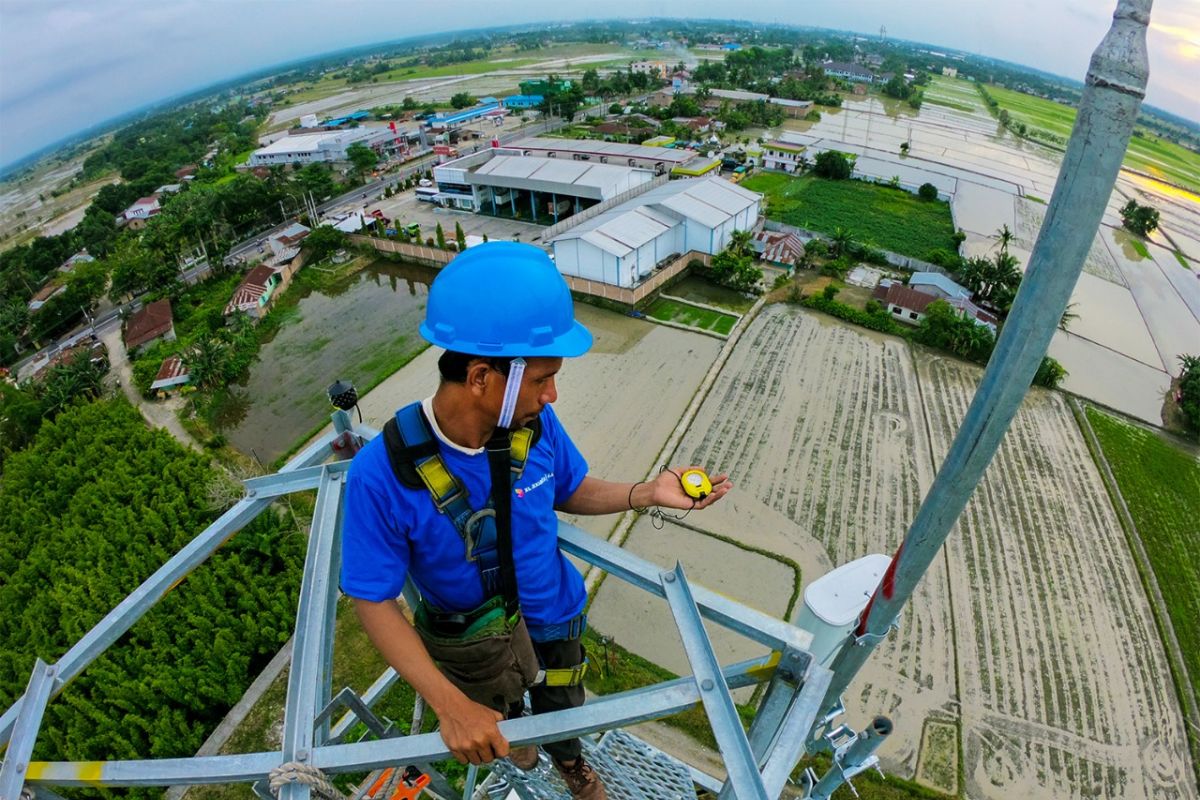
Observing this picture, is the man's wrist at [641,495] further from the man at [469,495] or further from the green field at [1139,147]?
the green field at [1139,147]

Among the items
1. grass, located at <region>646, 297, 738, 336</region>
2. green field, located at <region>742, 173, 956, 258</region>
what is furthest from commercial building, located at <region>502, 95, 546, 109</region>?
grass, located at <region>646, 297, 738, 336</region>

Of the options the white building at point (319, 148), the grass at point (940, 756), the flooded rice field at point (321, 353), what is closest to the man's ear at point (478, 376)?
the grass at point (940, 756)

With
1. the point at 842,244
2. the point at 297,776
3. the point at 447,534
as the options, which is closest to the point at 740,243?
the point at 842,244

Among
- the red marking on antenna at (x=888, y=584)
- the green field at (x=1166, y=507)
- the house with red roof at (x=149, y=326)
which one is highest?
the red marking on antenna at (x=888, y=584)

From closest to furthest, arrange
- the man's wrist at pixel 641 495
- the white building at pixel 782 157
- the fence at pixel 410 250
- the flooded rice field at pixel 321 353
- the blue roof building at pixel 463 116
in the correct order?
the man's wrist at pixel 641 495
the flooded rice field at pixel 321 353
the fence at pixel 410 250
the white building at pixel 782 157
the blue roof building at pixel 463 116

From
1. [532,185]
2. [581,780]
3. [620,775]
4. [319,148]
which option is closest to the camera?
[581,780]

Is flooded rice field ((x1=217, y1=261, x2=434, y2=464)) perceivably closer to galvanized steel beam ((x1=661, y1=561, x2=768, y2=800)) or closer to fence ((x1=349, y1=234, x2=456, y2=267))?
fence ((x1=349, y1=234, x2=456, y2=267))

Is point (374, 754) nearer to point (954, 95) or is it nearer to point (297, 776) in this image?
point (297, 776)
